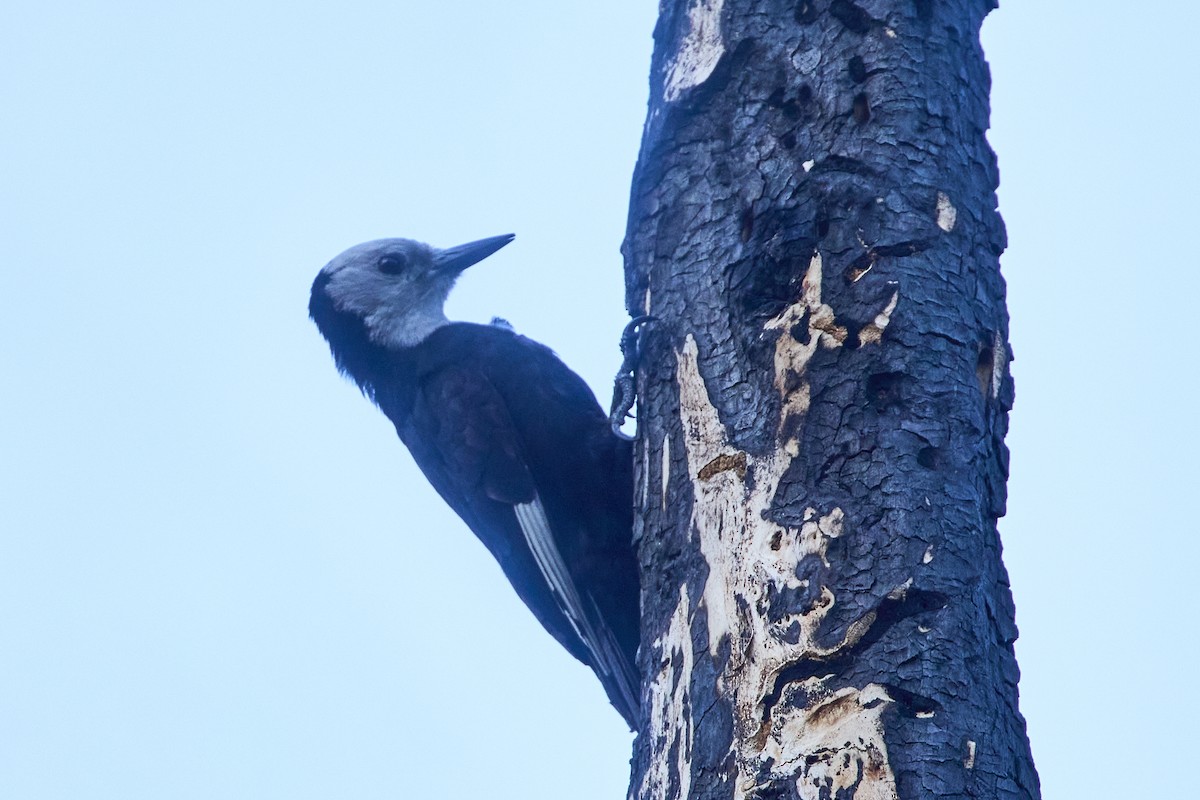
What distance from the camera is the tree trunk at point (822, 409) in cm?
219

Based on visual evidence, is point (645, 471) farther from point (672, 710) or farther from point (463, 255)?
point (463, 255)

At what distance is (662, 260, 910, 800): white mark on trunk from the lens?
6.98 ft

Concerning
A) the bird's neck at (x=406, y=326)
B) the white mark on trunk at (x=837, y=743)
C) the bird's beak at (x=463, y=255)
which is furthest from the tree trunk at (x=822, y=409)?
the bird's beak at (x=463, y=255)

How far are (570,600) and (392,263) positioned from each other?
79.5 inches

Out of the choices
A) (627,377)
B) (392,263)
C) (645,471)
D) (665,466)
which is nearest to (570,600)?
(627,377)

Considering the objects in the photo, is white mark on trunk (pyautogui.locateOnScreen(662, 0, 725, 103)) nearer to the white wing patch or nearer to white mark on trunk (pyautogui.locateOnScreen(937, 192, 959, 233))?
white mark on trunk (pyautogui.locateOnScreen(937, 192, 959, 233))

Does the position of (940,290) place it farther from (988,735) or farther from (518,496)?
(518,496)

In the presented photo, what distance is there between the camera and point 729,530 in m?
2.54

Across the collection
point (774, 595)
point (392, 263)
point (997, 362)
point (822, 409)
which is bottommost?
point (774, 595)

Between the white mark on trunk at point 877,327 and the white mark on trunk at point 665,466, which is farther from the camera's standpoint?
the white mark on trunk at point 665,466

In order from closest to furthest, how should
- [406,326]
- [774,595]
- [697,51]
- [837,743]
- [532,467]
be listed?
1. [837,743]
2. [774,595]
3. [697,51]
4. [532,467]
5. [406,326]

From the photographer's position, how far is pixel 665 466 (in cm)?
282

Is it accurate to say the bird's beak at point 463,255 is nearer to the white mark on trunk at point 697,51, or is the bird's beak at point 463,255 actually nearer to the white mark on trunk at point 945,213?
the white mark on trunk at point 697,51

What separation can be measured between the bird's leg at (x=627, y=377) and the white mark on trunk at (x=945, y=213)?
0.70m
